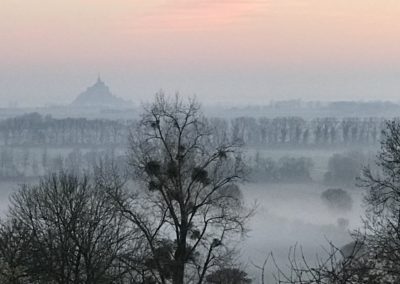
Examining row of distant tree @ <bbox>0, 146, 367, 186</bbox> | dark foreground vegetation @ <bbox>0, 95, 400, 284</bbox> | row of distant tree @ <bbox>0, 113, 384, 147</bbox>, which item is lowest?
row of distant tree @ <bbox>0, 146, 367, 186</bbox>

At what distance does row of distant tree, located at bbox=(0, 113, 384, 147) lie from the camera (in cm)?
13388

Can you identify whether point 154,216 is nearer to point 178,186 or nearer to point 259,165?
point 178,186

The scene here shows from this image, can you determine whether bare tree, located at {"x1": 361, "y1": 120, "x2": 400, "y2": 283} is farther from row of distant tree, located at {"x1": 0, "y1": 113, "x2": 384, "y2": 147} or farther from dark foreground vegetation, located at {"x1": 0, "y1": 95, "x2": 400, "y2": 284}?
row of distant tree, located at {"x1": 0, "y1": 113, "x2": 384, "y2": 147}

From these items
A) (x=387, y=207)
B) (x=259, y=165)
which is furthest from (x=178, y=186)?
(x=259, y=165)

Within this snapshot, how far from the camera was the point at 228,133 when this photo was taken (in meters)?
129

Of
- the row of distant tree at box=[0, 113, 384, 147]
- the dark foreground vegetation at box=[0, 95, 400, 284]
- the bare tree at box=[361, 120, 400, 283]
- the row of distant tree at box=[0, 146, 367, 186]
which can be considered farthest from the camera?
the row of distant tree at box=[0, 113, 384, 147]

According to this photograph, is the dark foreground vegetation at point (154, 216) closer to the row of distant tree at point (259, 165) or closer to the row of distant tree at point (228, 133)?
the row of distant tree at point (259, 165)

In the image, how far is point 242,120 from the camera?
500 feet

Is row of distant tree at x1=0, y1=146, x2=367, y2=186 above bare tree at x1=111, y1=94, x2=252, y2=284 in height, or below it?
below

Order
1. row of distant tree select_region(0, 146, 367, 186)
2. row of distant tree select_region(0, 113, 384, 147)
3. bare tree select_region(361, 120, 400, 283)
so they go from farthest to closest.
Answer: row of distant tree select_region(0, 113, 384, 147) → row of distant tree select_region(0, 146, 367, 186) → bare tree select_region(361, 120, 400, 283)

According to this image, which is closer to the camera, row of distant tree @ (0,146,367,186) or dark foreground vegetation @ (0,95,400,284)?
dark foreground vegetation @ (0,95,400,284)

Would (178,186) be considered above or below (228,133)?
above

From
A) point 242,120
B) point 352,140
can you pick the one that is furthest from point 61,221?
point 242,120

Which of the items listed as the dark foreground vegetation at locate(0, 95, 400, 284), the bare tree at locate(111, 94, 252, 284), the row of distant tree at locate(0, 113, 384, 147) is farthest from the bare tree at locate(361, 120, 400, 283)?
the row of distant tree at locate(0, 113, 384, 147)
